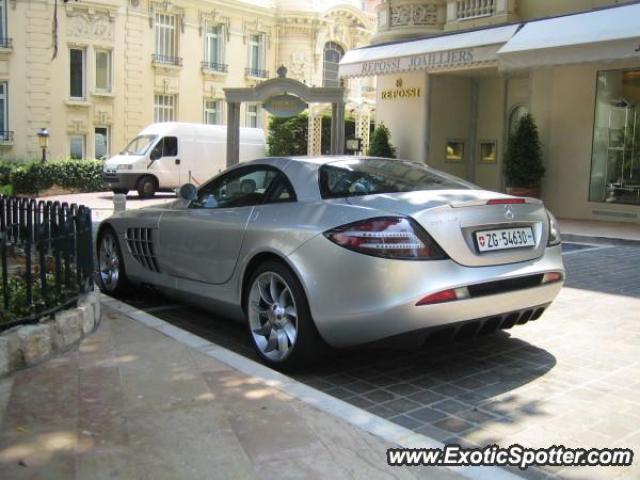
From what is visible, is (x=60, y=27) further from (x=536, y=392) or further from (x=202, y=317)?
(x=536, y=392)

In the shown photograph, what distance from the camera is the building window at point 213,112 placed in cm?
3525

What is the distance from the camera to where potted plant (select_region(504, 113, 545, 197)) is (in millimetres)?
15328

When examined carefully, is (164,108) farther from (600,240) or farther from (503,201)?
(503,201)

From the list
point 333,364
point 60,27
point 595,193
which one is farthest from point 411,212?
point 60,27

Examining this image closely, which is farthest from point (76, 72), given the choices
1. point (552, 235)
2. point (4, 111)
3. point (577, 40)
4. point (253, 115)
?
point (552, 235)

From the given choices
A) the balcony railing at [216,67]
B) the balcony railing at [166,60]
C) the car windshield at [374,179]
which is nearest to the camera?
the car windshield at [374,179]

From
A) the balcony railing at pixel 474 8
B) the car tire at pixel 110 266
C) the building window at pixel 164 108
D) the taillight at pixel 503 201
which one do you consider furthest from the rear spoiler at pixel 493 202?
the building window at pixel 164 108

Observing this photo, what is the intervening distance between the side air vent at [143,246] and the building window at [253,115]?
3068 cm

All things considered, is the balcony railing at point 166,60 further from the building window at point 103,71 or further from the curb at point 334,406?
the curb at point 334,406

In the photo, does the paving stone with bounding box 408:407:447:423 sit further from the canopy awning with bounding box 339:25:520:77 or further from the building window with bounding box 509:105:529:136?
the building window with bounding box 509:105:529:136

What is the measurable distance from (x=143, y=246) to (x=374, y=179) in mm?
2553

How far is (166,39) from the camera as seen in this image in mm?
33156

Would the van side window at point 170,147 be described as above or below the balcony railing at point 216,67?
below

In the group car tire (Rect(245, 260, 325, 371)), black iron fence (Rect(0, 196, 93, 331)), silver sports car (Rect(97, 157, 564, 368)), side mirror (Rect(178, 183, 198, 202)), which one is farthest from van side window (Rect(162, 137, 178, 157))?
car tire (Rect(245, 260, 325, 371))
